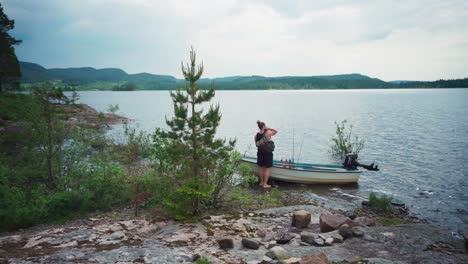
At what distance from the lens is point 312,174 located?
1852cm

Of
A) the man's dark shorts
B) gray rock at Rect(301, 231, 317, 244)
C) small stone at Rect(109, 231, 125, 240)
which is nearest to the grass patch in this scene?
gray rock at Rect(301, 231, 317, 244)

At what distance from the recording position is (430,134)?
38531 mm

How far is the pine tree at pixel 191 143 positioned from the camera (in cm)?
945

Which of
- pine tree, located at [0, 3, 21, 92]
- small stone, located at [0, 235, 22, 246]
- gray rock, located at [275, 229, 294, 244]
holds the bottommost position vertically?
small stone, located at [0, 235, 22, 246]

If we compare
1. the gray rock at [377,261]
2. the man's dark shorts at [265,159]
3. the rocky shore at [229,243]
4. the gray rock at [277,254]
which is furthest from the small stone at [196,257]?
the man's dark shorts at [265,159]

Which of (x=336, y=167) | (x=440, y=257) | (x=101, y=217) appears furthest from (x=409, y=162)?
(x=101, y=217)

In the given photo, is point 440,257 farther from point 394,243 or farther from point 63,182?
point 63,182

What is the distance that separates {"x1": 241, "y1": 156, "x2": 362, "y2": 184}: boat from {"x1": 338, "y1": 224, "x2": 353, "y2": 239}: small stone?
9332mm

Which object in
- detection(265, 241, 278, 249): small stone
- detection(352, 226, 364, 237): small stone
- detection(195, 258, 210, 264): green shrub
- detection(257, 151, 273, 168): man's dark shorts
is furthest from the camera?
detection(257, 151, 273, 168): man's dark shorts

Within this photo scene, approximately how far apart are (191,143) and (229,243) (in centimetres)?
336

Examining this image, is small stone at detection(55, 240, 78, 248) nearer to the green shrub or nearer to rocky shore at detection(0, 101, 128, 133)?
the green shrub

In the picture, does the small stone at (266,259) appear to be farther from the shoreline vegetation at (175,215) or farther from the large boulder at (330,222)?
the large boulder at (330,222)

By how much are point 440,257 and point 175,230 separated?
22.7 feet

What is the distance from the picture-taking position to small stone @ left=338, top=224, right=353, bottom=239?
8.86m
